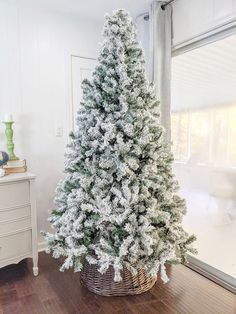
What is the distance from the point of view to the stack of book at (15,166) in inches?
92.0

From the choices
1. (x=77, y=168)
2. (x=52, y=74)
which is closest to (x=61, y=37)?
(x=52, y=74)

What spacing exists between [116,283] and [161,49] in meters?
2.04

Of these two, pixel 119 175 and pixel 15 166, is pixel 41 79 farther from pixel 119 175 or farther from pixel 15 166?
pixel 119 175

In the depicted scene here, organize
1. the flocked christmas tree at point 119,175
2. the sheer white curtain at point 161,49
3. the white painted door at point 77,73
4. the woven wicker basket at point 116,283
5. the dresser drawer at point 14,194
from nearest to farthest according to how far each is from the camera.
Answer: the flocked christmas tree at point 119,175 → the woven wicker basket at point 116,283 → the dresser drawer at point 14,194 → the sheer white curtain at point 161,49 → the white painted door at point 77,73

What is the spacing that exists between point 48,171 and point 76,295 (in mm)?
1233

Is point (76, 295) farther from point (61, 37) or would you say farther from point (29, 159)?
point (61, 37)

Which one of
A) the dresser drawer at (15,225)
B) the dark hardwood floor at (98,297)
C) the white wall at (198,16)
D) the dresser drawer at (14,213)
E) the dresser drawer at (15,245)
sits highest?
the white wall at (198,16)

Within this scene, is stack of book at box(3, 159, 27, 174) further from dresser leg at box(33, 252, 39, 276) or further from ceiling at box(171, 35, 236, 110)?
ceiling at box(171, 35, 236, 110)

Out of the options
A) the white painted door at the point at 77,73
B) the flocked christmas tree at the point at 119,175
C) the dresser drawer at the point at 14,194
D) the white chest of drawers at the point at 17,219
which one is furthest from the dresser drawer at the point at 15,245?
the white painted door at the point at 77,73

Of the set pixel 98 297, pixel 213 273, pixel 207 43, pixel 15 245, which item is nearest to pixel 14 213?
pixel 15 245

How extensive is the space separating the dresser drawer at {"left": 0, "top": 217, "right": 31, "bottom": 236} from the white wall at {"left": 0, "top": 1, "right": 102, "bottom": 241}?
514mm

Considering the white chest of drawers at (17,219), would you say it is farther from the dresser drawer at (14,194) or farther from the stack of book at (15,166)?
the stack of book at (15,166)

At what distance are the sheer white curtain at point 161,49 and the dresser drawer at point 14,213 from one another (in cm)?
141

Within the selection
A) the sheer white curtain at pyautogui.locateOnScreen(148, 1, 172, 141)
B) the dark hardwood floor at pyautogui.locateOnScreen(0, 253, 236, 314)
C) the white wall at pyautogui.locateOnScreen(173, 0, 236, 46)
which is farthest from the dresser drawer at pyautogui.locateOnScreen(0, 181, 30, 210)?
the white wall at pyautogui.locateOnScreen(173, 0, 236, 46)
